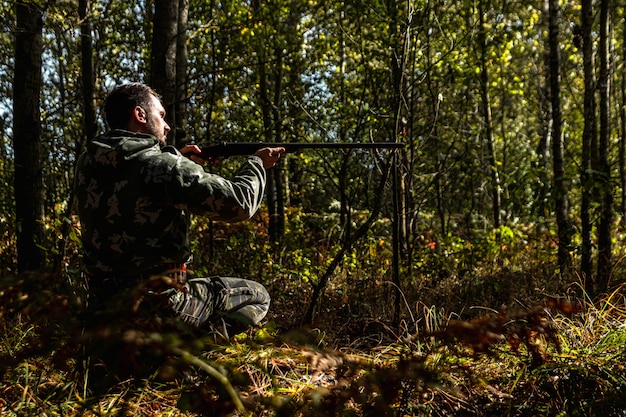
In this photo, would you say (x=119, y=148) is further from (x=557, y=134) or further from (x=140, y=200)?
(x=557, y=134)

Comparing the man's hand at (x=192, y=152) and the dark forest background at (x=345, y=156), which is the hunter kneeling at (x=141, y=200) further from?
the dark forest background at (x=345, y=156)

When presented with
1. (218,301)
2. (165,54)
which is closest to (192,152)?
(218,301)

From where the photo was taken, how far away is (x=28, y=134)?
5152 mm

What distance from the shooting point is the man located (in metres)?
2.61

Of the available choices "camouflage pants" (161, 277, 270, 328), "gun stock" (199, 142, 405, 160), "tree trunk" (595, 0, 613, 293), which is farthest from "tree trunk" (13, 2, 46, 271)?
"tree trunk" (595, 0, 613, 293)

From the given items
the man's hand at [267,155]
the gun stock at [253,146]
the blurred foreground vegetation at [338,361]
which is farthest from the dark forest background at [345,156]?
the man's hand at [267,155]

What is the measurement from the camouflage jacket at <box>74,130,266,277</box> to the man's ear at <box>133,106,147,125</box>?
0.53 feet

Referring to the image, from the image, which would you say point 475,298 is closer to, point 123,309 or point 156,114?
point 156,114

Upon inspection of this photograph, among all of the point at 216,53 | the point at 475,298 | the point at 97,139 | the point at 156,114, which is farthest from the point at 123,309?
the point at 216,53

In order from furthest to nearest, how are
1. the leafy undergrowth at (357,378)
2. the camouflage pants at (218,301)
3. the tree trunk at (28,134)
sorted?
the tree trunk at (28,134)
the camouflage pants at (218,301)
the leafy undergrowth at (357,378)

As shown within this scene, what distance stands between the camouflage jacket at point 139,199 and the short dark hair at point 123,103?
153 millimetres

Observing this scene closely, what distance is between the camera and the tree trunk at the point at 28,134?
5082 mm

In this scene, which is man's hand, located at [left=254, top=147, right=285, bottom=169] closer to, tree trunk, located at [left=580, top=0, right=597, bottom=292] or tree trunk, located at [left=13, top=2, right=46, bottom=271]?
tree trunk, located at [left=580, top=0, right=597, bottom=292]

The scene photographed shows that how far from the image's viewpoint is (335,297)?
5.64 meters
